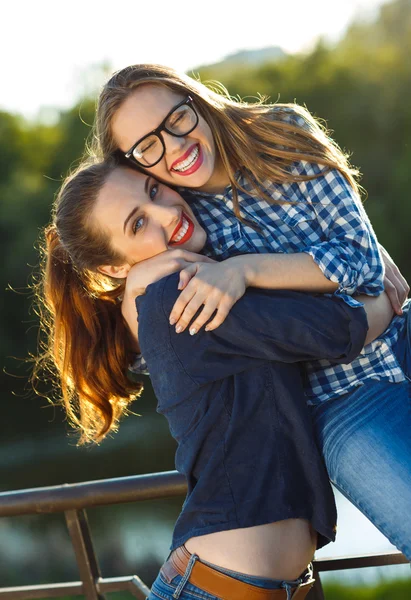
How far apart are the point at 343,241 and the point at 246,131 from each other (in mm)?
440

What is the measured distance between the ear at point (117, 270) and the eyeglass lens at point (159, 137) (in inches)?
10.7

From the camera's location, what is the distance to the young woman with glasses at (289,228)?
5.46ft

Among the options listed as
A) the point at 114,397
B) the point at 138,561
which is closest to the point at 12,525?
the point at 138,561

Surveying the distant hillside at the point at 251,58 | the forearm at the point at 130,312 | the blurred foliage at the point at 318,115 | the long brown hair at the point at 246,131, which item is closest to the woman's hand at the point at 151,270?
the forearm at the point at 130,312

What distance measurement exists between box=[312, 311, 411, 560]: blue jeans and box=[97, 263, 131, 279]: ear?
24.2 inches

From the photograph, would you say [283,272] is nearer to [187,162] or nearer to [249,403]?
[249,403]

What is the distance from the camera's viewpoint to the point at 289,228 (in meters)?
1.94

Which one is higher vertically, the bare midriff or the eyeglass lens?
the eyeglass lens

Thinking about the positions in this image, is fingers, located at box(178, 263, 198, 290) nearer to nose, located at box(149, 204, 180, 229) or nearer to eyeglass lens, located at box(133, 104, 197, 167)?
nose, located at box(149, 204, 180, 229)

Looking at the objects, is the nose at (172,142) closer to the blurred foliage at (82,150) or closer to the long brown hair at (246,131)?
the long brown hair at (246,131)

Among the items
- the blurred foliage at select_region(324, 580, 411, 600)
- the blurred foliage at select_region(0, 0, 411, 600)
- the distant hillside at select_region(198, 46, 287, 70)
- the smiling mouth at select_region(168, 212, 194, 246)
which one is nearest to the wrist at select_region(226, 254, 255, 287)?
the smiling mouth at select_region(168, 212, 194, 246)

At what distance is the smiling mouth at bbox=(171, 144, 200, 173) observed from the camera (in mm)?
2014

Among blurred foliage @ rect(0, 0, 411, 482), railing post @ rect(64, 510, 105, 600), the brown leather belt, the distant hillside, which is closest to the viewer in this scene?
the brown leather belt

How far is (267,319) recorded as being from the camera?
1.62 meters
